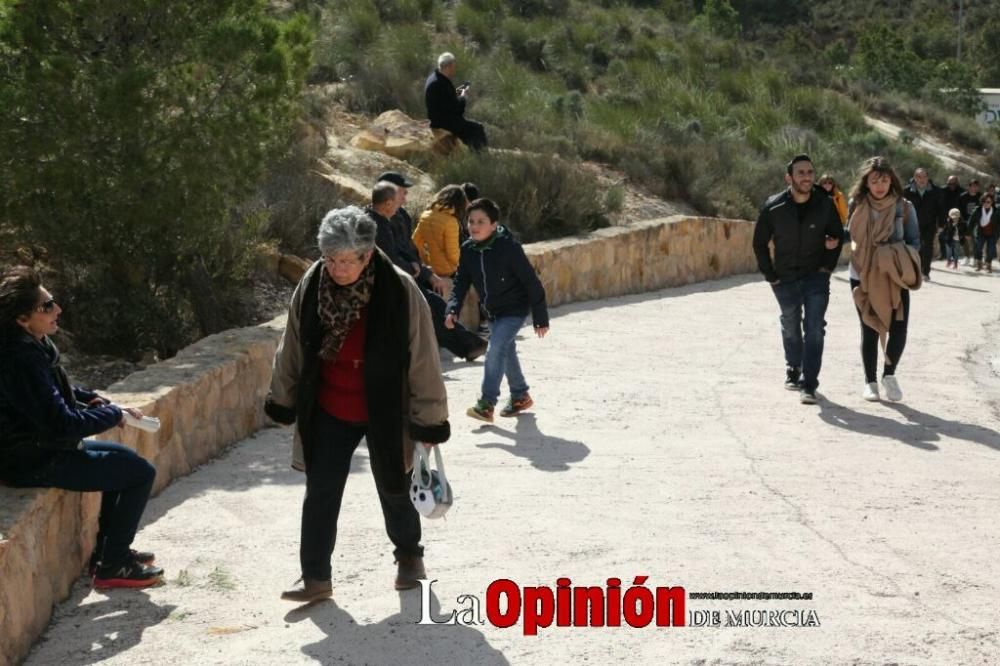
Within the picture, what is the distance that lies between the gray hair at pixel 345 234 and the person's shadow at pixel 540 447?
307 cm

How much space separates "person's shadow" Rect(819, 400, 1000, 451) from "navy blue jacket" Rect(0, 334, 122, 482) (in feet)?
18.2

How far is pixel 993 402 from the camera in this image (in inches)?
429

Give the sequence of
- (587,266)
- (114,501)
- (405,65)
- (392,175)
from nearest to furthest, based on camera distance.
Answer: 1. (114,501)
2. (392,175)
3. (587,266)
4. (405,65)

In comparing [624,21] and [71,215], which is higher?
[624,21]

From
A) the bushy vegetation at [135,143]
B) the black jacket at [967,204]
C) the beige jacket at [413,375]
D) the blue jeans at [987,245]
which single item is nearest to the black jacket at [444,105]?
the bushy vegetation at [135,143]

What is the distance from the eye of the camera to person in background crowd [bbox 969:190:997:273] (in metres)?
24.3

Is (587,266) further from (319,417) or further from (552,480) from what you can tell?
(319,417)

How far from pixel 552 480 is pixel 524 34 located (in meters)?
23.3

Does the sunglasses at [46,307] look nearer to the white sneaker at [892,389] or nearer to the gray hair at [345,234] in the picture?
the gray hair at [345,234]

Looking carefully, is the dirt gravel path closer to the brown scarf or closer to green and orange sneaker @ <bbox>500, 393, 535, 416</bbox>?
green and orange sneaker @ <bbox>500, 393, 535, 416</bbox>

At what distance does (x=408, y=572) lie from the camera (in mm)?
5914

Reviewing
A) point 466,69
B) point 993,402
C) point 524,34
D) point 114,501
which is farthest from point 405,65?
point 114,501

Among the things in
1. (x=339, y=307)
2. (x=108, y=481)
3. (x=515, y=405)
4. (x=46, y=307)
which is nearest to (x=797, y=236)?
(x=515, y=405)

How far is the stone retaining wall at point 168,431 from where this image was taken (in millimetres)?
5207
